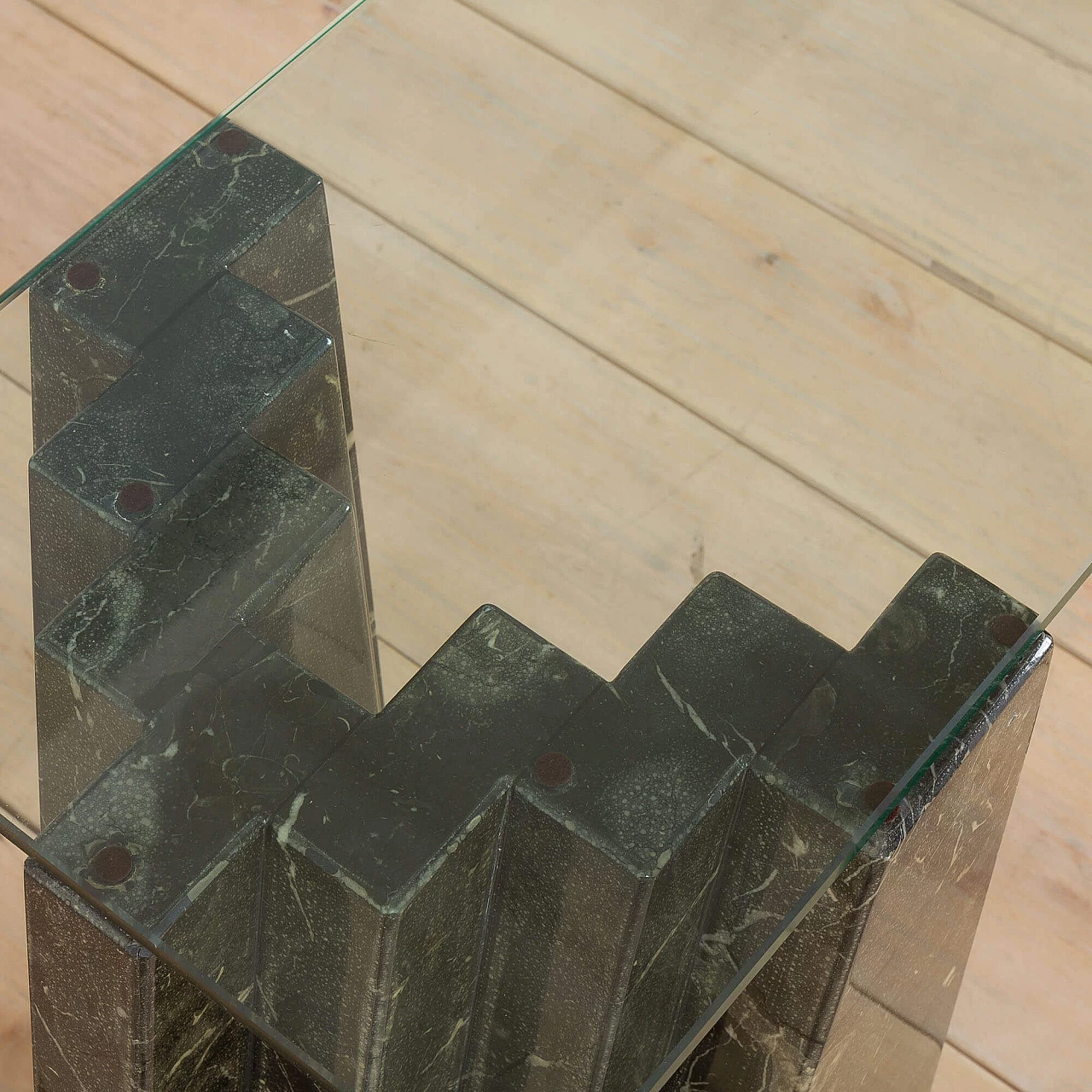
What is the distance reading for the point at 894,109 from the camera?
0.87 m

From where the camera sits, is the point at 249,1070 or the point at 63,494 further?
the point at 249,1070

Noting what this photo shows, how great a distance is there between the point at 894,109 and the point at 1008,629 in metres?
0.30

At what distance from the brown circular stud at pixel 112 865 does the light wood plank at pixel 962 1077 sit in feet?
2.09

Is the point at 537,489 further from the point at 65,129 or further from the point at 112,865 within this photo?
the point at 65,129

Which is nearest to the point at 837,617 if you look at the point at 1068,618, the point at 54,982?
the point at 54,982

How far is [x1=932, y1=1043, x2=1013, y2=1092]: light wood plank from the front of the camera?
1.08m

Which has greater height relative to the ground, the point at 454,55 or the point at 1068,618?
the point at 454,55

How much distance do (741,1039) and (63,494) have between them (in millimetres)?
442

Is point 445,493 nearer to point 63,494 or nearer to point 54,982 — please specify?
point 63,494

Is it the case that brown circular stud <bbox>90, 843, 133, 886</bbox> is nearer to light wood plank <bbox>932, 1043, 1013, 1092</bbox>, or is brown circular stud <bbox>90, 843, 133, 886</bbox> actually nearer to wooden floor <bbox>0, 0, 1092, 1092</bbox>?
wooden floor <bbox>0, 0, 1092, 1092</bbox>

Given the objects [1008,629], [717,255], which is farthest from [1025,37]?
[1008,629]

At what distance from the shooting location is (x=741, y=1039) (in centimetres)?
90

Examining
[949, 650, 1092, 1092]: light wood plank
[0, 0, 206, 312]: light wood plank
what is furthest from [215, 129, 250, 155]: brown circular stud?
[949, 650, 1092, 1092]: light wood plank

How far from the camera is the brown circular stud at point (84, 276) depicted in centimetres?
75
